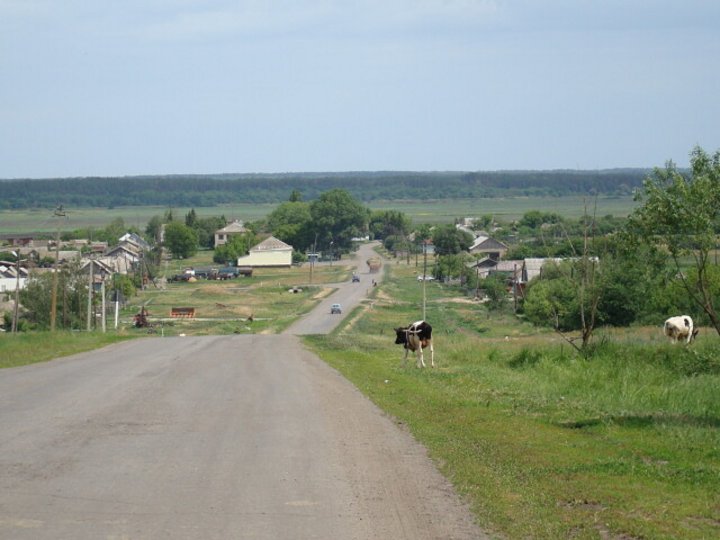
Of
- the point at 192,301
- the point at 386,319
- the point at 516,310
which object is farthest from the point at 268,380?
the point at 192,301

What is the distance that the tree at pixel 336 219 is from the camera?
14769 cm

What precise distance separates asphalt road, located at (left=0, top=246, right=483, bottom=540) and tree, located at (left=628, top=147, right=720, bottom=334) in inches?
274

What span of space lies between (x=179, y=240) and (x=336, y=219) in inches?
885

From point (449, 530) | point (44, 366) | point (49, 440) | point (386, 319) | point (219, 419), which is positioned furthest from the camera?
point (386, 319)

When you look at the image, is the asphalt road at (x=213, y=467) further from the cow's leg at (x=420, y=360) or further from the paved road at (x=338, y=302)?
the paved road at (x=338, y=302)

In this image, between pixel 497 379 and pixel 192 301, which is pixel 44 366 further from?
pixel 192 301

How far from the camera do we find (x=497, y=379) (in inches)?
851

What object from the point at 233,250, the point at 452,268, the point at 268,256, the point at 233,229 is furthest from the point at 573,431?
the point at 233,229

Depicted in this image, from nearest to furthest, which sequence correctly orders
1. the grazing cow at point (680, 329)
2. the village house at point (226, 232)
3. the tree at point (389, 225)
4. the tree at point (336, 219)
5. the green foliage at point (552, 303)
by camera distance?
the grazing cow at point (680, 329), the green foliage at point (552, 303), the tree at point (336, 219), the village house at point (226, 232), the tree at point (389, 225)

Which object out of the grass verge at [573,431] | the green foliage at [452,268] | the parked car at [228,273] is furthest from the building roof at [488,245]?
the grass verge at [573,431]

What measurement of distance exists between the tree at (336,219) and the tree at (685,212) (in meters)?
126

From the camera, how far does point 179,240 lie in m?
141

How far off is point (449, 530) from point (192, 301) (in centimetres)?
7874

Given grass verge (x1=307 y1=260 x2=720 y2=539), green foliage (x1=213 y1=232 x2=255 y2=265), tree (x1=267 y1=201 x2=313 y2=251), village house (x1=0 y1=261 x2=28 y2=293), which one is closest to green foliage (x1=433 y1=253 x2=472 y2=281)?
green foliage (x1=213 y1=232 x2=255 y2=265)
